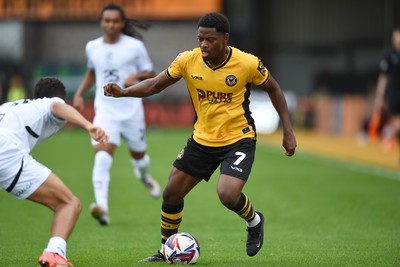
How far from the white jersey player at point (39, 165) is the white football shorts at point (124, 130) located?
4.01 m

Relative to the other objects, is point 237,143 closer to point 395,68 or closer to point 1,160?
point 1,160

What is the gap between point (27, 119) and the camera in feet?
26.5

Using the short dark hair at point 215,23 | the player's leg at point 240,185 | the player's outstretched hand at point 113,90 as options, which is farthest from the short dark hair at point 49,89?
the player's leg at point 240,185

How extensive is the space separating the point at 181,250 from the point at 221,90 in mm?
1534

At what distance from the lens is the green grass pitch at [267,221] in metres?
9.16

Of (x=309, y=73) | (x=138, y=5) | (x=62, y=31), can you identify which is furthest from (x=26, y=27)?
(x=309, y=73)

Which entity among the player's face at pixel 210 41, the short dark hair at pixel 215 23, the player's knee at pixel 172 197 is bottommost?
the player's knee at pixel 172 197

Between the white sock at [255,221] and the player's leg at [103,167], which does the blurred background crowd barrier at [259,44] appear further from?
the white sock at [255,221]

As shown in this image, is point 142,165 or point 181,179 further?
point 142,165

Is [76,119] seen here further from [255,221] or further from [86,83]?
[86,83]

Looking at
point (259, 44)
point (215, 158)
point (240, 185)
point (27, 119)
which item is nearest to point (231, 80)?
point (215, 158)

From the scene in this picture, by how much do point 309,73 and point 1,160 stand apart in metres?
37.1

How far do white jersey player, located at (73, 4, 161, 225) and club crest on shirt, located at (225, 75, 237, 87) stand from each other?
3610 mm

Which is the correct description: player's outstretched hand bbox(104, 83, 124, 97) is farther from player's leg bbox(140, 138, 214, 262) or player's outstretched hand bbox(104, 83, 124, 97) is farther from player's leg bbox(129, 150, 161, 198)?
player's leg bbox(129, 150, 161, 198)
